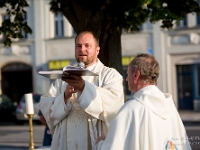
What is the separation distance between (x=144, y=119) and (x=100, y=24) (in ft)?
22.4

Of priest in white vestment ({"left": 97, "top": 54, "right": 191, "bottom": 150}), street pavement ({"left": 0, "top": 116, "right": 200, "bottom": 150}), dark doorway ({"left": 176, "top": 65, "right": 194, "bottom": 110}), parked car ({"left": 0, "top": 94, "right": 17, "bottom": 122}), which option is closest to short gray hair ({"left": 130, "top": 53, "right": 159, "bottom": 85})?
priest in white vestment ({"left": 97, "top": 54, "right": 191, "bottom": 150})

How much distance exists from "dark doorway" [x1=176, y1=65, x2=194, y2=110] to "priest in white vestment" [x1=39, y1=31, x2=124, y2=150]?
75.9ft

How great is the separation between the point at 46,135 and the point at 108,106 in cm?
542

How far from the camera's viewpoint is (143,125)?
3547 mm

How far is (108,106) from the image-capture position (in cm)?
445

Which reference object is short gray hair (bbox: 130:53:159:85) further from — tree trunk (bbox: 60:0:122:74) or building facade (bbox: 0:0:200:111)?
building facade (bbox: 0:0:200:111)

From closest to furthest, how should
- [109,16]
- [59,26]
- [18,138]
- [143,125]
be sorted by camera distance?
[143,125], [109,16], [18,138], [59,26]

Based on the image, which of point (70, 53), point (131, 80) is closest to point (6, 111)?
point (70, 53)

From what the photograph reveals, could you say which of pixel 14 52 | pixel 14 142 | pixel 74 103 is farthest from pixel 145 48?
pixel 74 103

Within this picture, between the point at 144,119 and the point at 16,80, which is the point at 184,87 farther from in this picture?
the point at 144,119

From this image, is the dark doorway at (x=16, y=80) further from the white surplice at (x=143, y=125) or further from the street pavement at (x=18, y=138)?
the white surplice at (x=143, y=125)

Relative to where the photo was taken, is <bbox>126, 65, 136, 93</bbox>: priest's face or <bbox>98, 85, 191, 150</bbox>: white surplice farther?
<bbox>126, 65, 136, 93</bbox>: priest's face

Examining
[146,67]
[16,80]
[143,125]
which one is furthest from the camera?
[16,80]

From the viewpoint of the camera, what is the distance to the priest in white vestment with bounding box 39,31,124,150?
446 centimetres
